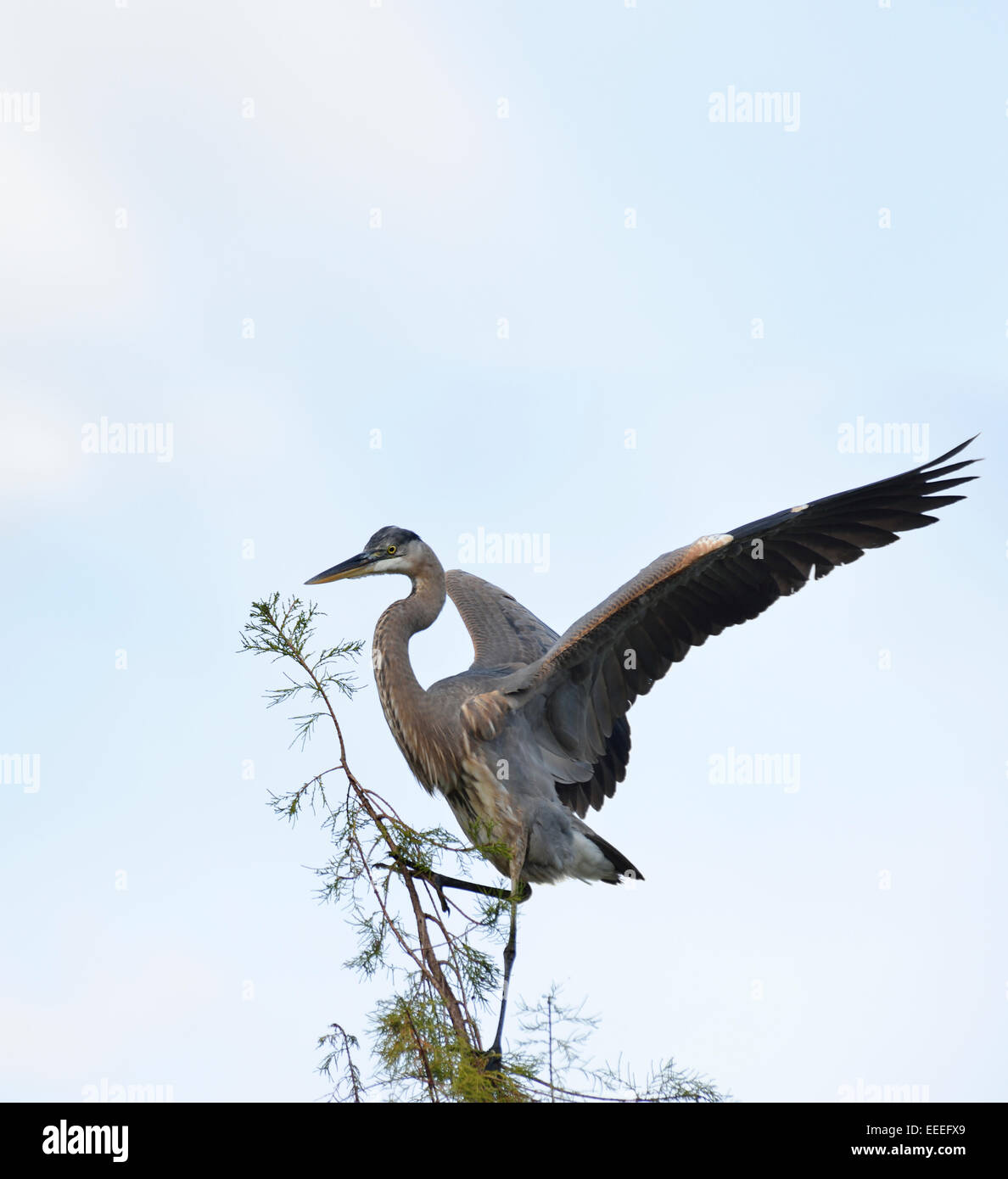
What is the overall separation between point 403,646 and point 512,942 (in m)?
1.86

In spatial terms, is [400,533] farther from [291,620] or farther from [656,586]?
[291,620]

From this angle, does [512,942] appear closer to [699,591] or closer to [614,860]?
[614,860]

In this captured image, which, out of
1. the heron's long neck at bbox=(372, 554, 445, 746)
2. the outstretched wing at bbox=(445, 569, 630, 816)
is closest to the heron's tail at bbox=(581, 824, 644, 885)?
the outstretched wing at bbox=(445, 569, 630, 816)

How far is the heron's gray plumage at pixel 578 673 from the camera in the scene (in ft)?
22.1

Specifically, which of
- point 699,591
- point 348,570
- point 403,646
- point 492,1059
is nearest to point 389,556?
point 348,570

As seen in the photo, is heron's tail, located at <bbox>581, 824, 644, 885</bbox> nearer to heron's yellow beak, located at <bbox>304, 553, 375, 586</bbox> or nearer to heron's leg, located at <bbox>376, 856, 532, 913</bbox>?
heron's leg, located at <bbox>376, 856, 532, 913</bbox>

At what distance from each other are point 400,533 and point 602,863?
2276 mm

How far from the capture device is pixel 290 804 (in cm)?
483

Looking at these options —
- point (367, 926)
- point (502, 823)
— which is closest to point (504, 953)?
point (502, 823)

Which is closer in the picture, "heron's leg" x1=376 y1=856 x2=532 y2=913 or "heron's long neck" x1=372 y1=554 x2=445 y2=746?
"heron's leg" x1=376 y1=856 x2=532 y2=913

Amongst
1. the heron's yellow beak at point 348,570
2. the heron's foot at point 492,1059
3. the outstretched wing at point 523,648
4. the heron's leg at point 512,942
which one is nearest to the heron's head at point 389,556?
the heron's yellow beak at point 348,570

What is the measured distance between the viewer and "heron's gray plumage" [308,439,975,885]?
6727mm

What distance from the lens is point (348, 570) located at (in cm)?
741

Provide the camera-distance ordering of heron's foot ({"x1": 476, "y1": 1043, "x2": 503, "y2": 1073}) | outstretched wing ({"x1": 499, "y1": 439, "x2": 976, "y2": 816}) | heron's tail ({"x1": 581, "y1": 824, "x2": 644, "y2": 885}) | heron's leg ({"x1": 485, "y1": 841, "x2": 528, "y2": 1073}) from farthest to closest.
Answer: heron's tail ({"x1": 581, "y1": 824, "x2": 644, "y2": 885}), outstretched wing ({"x1": 499, "y1": 439, "x2": 976, "y2": 816}), heron's leg ({"x1": 485, "y1": 841, "x2": 528, "y2": 1073}), heron's foot ({"x1": 476, "y1": 1043, "x2": 503, "y2": 1073})
